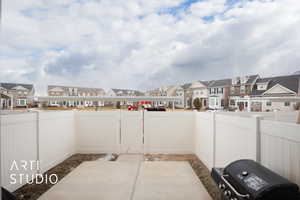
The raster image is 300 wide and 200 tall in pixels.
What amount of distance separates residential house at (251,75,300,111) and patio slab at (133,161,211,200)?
673 cm

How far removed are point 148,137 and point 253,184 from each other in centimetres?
378

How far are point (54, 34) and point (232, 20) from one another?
414 centimetres

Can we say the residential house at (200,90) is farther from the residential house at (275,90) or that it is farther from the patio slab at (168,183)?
the patio slab at (168,183)

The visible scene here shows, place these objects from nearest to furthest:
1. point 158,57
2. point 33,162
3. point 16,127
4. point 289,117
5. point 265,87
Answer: point 16,127, point 33,162, point 289,117, point 158,57, point 265,87

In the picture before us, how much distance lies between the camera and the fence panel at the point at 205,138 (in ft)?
11.4

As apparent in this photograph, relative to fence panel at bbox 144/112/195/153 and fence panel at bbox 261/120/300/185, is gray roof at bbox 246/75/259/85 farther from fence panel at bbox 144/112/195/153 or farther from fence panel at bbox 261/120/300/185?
fence panel at bbox 261/120/300/185

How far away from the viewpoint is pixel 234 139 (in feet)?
8.37

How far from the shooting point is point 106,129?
4922 mm

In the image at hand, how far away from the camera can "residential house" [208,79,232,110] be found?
19531mm

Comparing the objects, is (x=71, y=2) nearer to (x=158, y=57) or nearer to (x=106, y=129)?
(x=106, y=129)

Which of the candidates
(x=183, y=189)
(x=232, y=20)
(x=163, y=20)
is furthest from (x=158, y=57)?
(x=183, y=189)

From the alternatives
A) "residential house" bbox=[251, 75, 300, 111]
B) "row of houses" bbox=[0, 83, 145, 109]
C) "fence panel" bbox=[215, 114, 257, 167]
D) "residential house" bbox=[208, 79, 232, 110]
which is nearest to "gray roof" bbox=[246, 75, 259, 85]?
"residential house" bbox=[251, 75, 300, 111]

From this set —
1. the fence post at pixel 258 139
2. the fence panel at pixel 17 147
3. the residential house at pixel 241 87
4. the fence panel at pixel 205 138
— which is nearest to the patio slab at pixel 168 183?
the fence panel at pixel 205 138

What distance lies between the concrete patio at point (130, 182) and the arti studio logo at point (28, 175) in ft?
1.16
